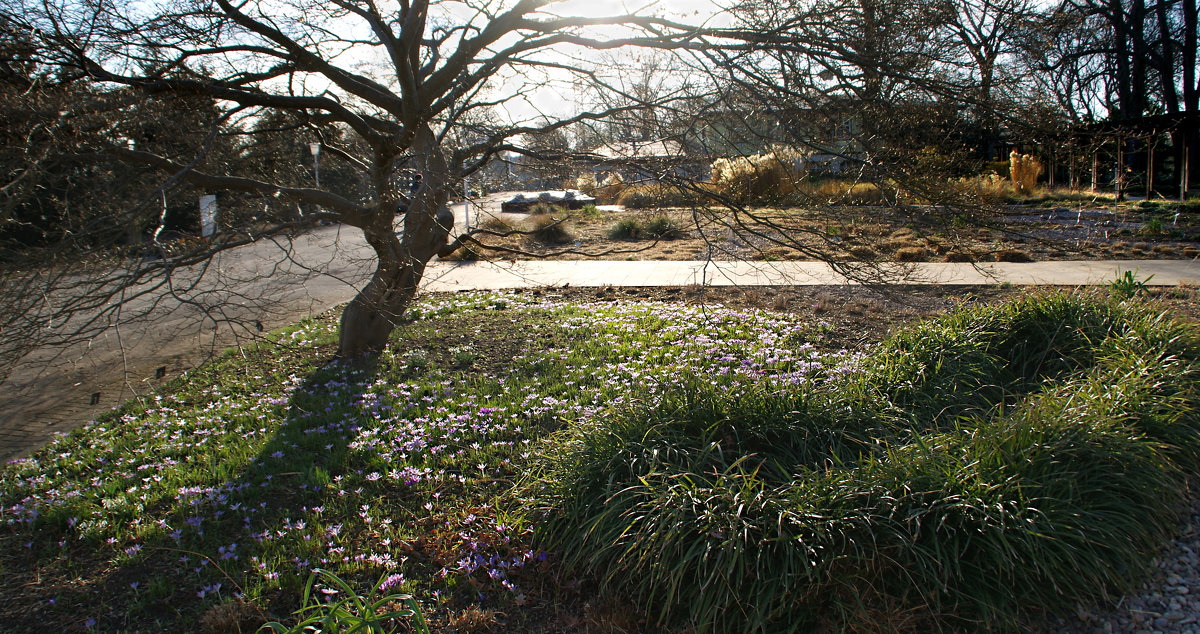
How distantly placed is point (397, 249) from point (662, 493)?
9.56ft

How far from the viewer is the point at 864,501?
290 centimetres

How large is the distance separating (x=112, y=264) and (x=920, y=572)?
164 inches

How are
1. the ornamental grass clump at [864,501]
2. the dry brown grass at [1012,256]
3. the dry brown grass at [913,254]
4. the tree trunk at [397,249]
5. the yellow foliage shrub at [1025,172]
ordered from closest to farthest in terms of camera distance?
the ornamental grass clump at [864,501], the tree trunk at [397,249], the dry brown grass at [913,254], the dry brown grass at [1012,256], the yellow foliage shrub at [1025,172]

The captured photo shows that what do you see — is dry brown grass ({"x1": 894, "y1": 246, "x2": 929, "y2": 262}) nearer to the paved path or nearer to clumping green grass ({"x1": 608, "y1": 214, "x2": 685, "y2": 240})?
the paved path

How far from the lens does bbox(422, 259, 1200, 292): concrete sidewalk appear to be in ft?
28.4

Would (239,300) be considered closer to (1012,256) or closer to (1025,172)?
(1012,256)

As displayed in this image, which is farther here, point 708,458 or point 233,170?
point 233,170

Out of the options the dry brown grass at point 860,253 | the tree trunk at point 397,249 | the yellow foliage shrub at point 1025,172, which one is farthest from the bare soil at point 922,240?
the yellow foliage shrub at point 1025,172

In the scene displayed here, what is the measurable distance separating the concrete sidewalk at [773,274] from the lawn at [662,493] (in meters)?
3.13

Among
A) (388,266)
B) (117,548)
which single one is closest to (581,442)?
(117,548)

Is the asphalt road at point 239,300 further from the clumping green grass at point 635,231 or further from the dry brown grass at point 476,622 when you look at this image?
the clumping green grass at point 635,231

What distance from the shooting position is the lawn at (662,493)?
2.69m

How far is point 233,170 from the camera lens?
6.16 m

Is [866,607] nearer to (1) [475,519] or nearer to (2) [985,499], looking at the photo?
(2) [985,499]
